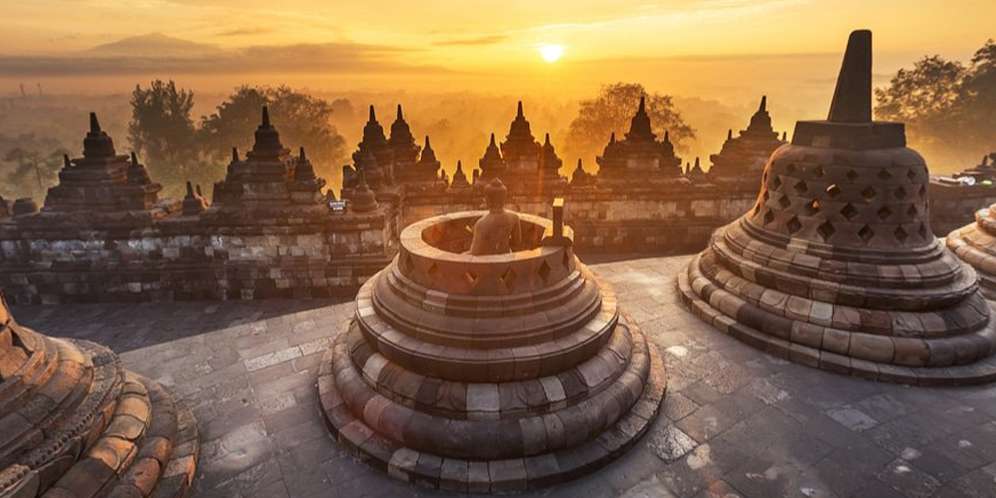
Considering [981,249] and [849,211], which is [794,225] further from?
[981,249]

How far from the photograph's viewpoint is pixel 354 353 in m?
6.45

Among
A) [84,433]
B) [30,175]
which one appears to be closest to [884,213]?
[84,433]

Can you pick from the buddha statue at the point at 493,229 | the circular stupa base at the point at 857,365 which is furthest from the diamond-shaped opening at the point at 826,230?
the buddha statue at the point at 493,229

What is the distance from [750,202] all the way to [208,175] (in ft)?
156

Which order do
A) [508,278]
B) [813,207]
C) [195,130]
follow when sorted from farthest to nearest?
[195,130] < [813,207] < [508,278]

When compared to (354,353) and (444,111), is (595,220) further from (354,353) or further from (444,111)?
(444,111)

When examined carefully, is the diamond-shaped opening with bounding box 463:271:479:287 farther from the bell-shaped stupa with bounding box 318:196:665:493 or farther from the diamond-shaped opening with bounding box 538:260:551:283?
the diamond-shaped opening with bounding box 538:260:551:283

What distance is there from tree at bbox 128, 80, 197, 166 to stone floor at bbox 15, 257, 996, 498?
46.6 m

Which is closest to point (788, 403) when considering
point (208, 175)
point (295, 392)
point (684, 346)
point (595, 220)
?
point (684, 346)

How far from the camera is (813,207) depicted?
796 centimetres

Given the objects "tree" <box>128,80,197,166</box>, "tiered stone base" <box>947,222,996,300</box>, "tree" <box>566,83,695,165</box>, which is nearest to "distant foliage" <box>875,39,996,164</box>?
"tree" <box>566,83,695,165</box>

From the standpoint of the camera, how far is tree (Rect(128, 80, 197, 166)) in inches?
1724

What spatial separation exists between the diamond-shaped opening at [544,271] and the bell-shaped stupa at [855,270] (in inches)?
149

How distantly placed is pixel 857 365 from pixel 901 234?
2.47 metres
